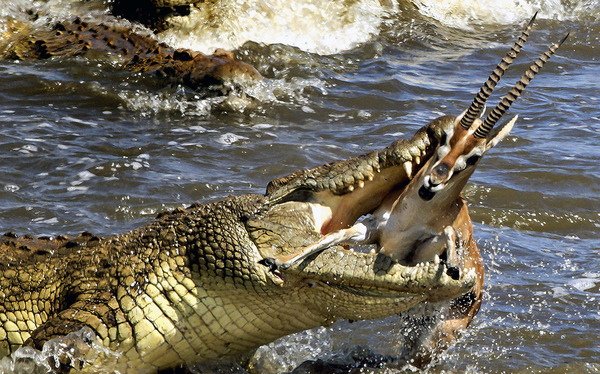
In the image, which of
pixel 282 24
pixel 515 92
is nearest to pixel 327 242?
pixel 515 92

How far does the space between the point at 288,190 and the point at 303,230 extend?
222 millimetres

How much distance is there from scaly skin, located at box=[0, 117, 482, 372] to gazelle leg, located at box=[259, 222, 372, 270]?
5 cm

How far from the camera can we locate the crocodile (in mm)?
8266

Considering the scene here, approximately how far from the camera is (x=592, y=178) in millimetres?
6621

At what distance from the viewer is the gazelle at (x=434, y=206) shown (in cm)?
303

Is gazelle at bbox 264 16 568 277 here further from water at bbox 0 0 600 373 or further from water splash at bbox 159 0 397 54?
water splash at bbox 159 0 397 54

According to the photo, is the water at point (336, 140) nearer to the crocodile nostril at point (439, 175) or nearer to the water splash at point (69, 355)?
the water splash at point (69, 355)

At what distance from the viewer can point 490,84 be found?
116 inches

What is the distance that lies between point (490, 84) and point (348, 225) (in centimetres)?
90

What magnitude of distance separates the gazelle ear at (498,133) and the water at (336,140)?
1318 mm

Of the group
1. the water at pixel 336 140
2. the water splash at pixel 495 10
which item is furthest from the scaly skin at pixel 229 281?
the water splash at pixel 495 10

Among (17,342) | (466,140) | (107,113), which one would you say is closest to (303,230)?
(466,140)


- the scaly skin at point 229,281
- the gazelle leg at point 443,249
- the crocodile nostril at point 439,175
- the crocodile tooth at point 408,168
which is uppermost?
the crocodile nostril at point 439,175

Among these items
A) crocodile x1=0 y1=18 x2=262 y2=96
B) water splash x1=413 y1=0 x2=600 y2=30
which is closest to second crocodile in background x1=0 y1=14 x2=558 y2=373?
crocodile x1=0 y1=18 x2=262 y2=96
